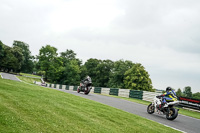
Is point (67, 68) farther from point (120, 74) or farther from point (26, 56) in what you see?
point (26, 56)

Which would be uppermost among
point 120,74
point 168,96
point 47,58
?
point 47,58

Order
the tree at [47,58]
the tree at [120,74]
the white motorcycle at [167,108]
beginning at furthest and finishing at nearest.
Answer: the tree at [47,58], the tree at [120,74], the white motorcycle at [167,108]

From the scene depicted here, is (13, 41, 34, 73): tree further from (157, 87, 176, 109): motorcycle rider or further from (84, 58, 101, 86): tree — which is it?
(157, 87, 176, 109): motorcycle rider

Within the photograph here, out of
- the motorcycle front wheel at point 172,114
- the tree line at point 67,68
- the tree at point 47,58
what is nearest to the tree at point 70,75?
the tree line at point 67,68

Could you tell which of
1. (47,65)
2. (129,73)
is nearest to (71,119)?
(129,73)

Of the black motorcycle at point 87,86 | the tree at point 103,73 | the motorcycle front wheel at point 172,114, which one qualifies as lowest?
the motorcycle front wheel at point 172,114

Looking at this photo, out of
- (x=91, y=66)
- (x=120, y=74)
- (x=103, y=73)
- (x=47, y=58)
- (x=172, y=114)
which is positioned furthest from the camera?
(x=91, y=66)

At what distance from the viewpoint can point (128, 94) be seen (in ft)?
81.3

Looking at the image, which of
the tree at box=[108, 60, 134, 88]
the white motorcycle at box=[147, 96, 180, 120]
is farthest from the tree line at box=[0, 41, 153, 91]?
the white motorcycle at box=[147, 96, 180, 120]

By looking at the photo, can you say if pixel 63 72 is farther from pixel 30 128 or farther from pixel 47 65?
pixel 30 128

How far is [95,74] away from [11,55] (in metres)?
36.5

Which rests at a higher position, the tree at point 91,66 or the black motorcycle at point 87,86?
the tree at point 91,66

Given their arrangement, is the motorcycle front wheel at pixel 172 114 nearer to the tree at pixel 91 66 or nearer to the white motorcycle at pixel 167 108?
the white motorcycle at pixel 167 108

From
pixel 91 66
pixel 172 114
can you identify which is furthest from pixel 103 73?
pixel 172 114
